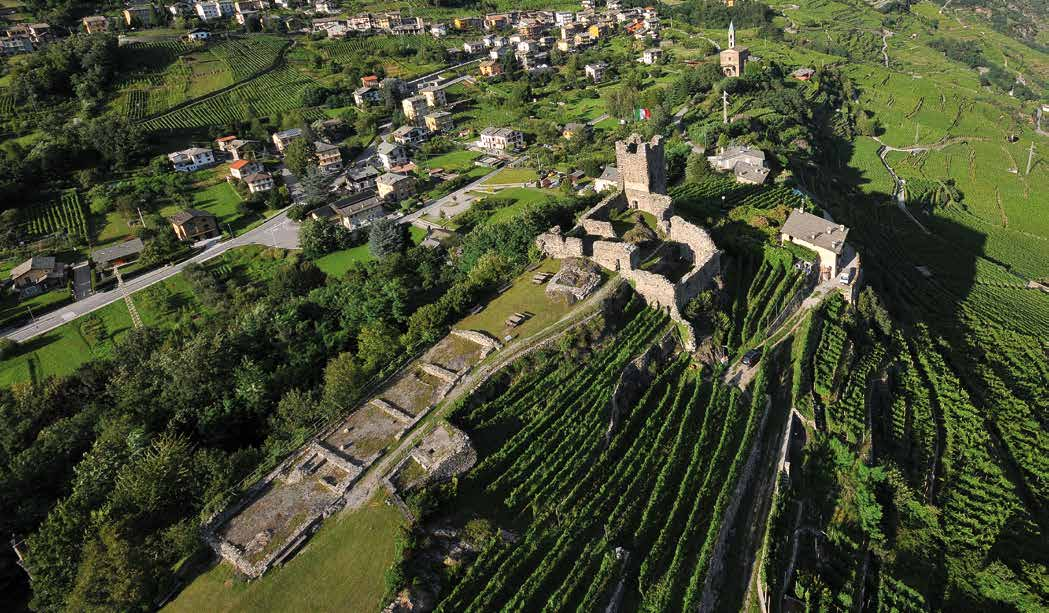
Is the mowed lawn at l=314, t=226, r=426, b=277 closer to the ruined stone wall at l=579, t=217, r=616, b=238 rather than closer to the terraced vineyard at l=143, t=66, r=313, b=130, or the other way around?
the ruined stone wall at l=579, t=217, r=616, b=238

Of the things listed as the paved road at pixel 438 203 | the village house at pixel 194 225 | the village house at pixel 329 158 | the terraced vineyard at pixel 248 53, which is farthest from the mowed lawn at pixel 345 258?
the terraced vineyard at pixel 248 53

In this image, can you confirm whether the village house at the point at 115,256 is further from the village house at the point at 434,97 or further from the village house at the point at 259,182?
the village house at the point at 434,97

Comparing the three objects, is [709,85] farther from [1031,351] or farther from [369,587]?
[369,587]

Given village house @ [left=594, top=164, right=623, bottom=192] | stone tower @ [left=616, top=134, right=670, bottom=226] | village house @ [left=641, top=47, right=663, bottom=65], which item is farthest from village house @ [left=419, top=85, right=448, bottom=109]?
stone tower @ [left=616, top=134, right=670, bottom=226]

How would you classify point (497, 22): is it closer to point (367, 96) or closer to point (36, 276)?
point (367, 96)

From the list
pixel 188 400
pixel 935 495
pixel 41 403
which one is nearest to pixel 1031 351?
pixel 935 495

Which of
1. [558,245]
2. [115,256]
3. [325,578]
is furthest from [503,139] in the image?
[325,578]
